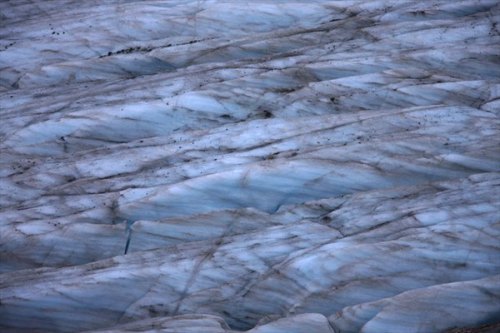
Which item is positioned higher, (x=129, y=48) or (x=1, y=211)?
(x=129, y=48)

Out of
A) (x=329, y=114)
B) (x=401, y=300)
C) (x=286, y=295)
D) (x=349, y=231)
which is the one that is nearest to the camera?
(x=401, y=300)

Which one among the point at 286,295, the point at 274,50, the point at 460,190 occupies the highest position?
the point at 274,50

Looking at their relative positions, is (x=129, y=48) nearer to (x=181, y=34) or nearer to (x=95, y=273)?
(x=181, y=34)

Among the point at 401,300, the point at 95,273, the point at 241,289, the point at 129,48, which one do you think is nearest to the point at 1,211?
the point at 95,273

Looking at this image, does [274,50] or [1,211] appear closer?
[1,211]

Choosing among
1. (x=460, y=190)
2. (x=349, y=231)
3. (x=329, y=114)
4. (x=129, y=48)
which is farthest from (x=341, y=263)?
(x=129, y=48)

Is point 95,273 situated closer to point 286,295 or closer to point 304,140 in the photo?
point 286,295

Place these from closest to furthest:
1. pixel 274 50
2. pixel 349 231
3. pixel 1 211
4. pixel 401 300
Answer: pixel 401 300 → pixel 349 231 → pixel 1 211 → pixel 274 50
